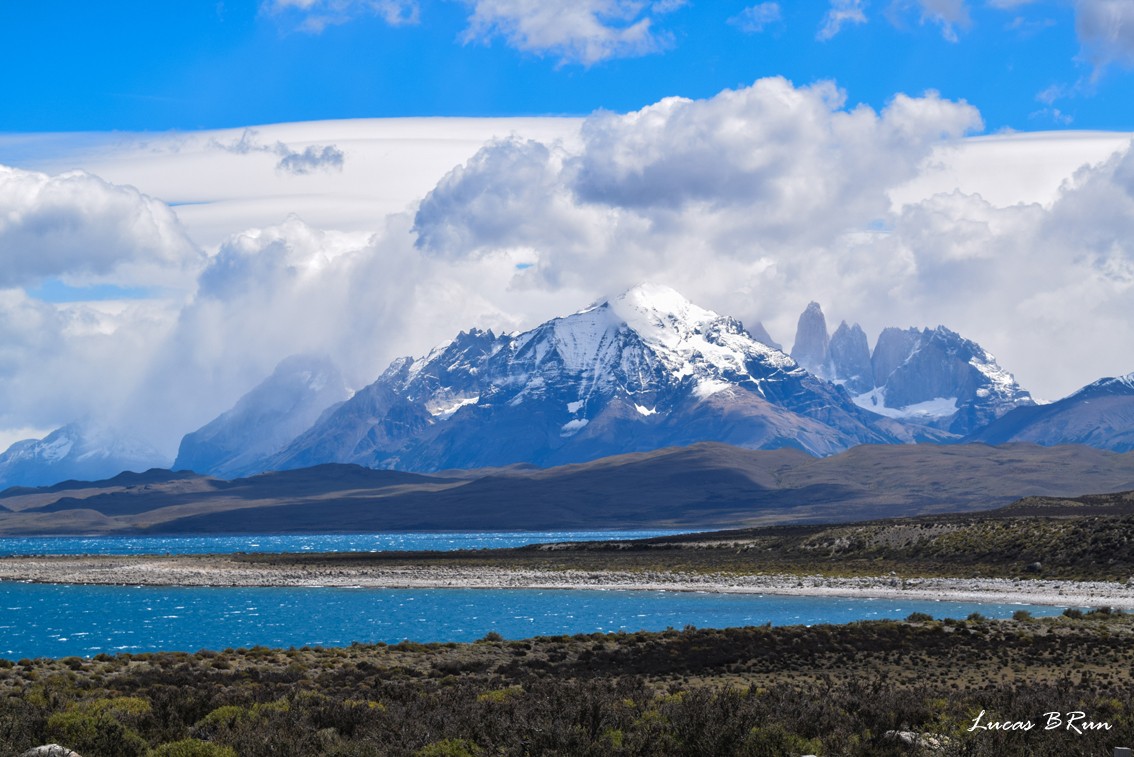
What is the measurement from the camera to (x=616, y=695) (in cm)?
3356

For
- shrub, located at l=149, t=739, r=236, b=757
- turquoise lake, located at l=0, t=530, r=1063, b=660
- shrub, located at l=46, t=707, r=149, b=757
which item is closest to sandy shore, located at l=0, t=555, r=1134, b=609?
turquoise lake, located at l=0, t=530, r=1063, b=660

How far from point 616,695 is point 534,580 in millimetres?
76132

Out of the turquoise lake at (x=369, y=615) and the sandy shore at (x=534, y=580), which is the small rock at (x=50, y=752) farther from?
the sandy shore at (x=534, y=580)

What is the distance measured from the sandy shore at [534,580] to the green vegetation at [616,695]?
1096 inches

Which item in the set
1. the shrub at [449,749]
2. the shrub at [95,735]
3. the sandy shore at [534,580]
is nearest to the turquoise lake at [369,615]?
the sandy shore at [534,580]

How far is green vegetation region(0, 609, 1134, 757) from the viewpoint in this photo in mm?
24797

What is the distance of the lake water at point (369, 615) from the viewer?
220 feet

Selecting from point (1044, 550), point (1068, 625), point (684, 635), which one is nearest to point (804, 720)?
point (684, 635)

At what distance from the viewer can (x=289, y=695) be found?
3297 cm

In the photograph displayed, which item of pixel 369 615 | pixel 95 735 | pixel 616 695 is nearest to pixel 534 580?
pixel 369 615

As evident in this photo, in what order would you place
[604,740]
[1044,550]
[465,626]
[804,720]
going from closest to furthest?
[604,740] → [804,720] → [465,626] → [1044,550]

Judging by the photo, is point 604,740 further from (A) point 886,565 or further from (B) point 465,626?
(A) point 886,565

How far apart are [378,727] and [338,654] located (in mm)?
20426

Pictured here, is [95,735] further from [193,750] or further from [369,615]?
[369,615]
